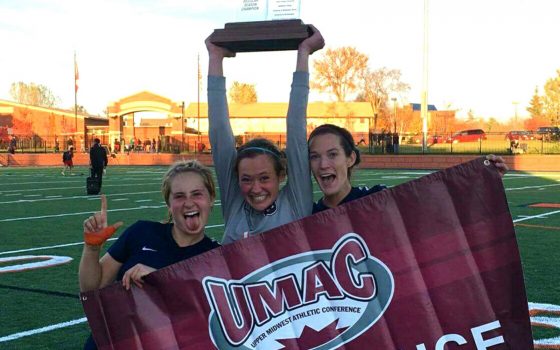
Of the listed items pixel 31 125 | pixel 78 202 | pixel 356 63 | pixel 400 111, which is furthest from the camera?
pixel 400 111

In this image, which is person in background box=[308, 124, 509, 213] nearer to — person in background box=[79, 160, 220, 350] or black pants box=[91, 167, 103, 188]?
person in background box=[79, 160, 220, 350]

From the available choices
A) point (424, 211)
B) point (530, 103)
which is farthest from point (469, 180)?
point (530, 103)

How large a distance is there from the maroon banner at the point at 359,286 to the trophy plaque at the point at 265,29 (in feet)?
3.42

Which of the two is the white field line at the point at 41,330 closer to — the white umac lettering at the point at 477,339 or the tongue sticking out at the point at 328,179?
the tongue sticking out at the point at 328,179

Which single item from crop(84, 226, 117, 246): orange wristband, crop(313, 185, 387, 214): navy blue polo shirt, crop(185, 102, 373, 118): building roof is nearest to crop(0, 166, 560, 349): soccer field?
crop(313, 185, 387, 214): navy blue polo shirt

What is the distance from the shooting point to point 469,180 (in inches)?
134

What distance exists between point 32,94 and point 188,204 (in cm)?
10836

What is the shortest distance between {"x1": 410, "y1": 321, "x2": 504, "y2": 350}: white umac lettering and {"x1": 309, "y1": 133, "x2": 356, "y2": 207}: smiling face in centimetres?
92

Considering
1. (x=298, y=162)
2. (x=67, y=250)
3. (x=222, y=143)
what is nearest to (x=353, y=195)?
(x=298, y=162)

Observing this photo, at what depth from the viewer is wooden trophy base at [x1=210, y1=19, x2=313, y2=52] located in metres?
3.77

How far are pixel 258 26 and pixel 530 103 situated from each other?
7590 cm

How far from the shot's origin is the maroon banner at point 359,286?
3137 millimetres

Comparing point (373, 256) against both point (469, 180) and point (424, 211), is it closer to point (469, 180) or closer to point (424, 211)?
point (424, 211)

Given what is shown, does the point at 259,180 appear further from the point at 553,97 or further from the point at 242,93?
the point at 242,93
